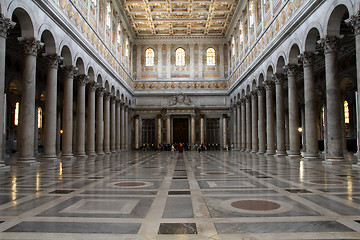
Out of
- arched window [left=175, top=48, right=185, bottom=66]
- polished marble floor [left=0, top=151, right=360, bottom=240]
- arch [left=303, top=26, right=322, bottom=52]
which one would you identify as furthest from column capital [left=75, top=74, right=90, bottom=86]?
arched window [left=175, top=48, right=185, bottom=66]

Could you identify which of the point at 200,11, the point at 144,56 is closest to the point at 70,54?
the point at 200,11

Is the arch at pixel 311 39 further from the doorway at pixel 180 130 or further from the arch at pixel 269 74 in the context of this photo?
the doorway at pixel 180 130

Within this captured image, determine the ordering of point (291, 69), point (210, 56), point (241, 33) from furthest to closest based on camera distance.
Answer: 1. point (210, 56)
2. point (241, 33)
3. point (291, 69)

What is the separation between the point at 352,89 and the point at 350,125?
3829 millimetres

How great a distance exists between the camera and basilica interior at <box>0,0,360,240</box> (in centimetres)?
473

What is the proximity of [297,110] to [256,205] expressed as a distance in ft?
58.4

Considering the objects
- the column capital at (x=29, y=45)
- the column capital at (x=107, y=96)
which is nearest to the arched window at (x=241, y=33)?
the column capital at (x=107, y=96)

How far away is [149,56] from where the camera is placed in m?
47.6

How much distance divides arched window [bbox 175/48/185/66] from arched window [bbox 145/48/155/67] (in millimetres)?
3722

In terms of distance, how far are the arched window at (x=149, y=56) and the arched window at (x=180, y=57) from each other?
147 inches

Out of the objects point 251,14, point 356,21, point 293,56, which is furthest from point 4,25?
point 251,14

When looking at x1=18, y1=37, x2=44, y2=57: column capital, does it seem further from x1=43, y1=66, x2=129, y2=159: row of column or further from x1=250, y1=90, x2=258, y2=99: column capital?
x1=250, y1=90, x2=258, y2=99: column capital

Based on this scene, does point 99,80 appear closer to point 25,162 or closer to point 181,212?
point 25,162

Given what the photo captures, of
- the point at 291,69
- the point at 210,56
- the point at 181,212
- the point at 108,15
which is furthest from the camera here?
the point at 210,56
